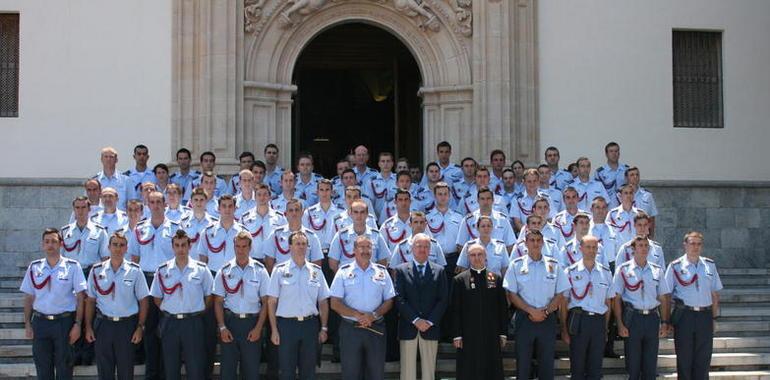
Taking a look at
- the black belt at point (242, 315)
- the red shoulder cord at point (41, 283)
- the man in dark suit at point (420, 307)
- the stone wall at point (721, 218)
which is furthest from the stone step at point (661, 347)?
the stone wall at point (721, 218)

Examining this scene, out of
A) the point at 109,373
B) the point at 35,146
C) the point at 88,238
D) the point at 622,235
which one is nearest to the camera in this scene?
the point at 109,373

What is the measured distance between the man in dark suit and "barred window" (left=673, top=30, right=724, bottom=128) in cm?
715

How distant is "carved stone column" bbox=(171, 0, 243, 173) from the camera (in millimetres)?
14438

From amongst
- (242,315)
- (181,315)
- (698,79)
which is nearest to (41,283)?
(181,315)

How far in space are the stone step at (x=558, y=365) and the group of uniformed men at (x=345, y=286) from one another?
0.54 feet

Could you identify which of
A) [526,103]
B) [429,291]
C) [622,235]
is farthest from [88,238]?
[526,103]

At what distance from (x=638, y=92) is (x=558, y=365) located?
5902 mm

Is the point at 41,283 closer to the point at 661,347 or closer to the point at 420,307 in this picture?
the point at 420,307

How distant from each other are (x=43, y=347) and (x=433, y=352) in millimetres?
3800

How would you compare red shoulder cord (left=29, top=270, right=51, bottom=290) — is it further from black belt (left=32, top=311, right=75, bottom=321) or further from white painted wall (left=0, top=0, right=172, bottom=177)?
white painted wall (left=0, top=0, right=172, bottom=177)

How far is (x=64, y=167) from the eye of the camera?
1455 centimetres

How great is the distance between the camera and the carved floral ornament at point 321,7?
14680 mm

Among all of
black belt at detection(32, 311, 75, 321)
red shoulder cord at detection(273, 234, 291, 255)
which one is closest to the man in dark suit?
red shoulder cord at detection(273, 234, 291, 255)

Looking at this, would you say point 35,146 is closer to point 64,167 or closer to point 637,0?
point 64,167
